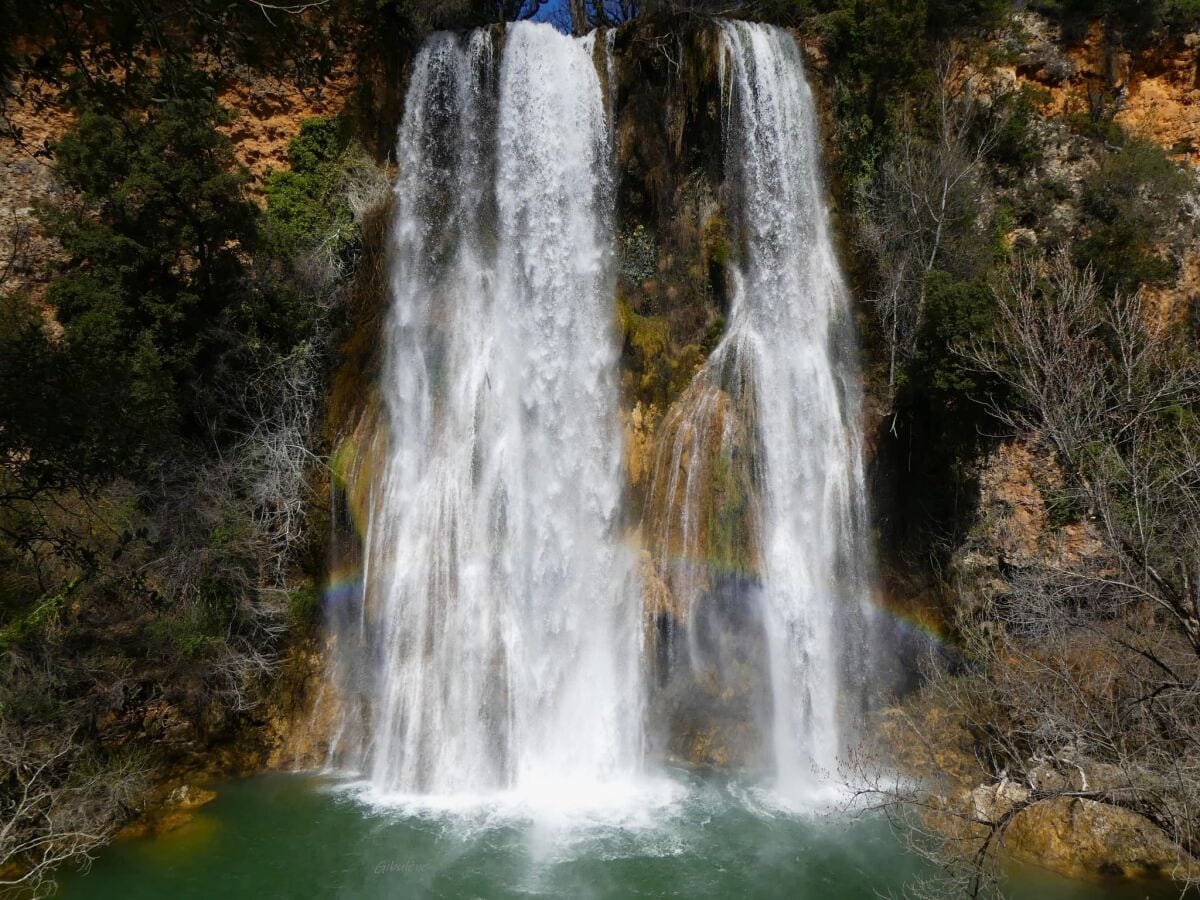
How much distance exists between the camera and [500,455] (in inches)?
576

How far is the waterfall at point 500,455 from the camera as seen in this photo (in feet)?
43.4

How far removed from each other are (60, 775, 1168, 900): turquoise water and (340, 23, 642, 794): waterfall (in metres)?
1.33

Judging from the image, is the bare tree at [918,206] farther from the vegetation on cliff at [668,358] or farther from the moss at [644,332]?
the moss at [644,332]

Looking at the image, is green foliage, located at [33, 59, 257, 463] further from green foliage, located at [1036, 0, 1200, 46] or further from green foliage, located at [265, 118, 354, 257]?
green foliage, located at [1036, 0, 1200, 46]

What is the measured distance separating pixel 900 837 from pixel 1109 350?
29.9 feet

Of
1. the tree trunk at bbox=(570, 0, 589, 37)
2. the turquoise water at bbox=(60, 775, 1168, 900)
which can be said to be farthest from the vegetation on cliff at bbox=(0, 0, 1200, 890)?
the tree trunk at bbox=(570, 0, 589, 37)

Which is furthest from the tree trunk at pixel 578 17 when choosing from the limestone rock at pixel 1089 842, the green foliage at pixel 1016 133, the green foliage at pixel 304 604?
the limestone rock at pixel 1089 842

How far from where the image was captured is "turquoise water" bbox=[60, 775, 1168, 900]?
389 inches

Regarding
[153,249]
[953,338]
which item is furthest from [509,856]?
[153,249]

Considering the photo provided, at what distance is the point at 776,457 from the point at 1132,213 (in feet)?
28.5

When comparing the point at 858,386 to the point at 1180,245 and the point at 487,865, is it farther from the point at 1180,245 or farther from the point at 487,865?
the point at 487,865

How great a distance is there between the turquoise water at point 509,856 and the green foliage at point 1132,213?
11187 mm

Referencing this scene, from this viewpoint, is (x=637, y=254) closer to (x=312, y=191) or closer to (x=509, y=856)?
(x=312, y=191)

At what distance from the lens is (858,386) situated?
1546cm
